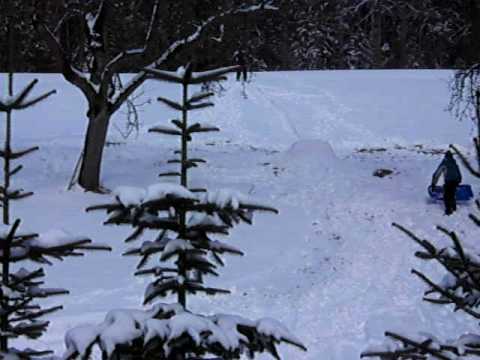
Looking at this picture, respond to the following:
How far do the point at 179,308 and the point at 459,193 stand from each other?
11842 mm

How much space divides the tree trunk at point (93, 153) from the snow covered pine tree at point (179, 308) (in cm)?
1124

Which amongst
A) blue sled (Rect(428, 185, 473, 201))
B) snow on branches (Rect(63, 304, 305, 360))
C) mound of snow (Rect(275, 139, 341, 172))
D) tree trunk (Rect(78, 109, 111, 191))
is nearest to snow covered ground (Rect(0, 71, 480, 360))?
mound of snow (Rect(275, 139, 341, 172))

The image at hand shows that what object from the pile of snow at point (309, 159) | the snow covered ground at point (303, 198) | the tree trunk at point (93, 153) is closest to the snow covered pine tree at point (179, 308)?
the snow covered ground at point (303, 198)

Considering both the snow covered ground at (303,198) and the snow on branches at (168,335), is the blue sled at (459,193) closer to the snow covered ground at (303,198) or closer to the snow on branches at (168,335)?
the snow covered ground at (303,198)

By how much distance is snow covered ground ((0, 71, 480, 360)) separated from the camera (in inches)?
352

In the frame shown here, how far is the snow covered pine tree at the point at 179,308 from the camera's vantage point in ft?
8.32

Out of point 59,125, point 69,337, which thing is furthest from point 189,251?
point 59,125

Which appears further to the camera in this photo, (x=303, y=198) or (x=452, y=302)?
(x=303, y=198)

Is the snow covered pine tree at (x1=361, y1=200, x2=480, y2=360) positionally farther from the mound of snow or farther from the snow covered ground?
the mound of snow

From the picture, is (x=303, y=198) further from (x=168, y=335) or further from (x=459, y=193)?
(x=168, y=335)

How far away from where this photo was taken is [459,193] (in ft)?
45.3

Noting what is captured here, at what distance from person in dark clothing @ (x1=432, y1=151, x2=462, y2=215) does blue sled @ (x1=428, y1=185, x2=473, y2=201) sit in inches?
10.4

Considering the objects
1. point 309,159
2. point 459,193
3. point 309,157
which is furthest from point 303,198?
point 459,193

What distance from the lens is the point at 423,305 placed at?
9.35 metres
